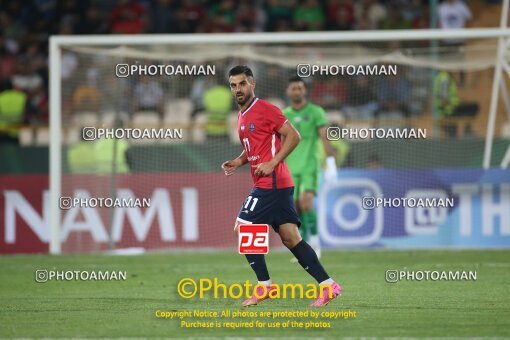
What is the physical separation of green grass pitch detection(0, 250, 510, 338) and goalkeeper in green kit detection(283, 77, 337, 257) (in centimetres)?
107

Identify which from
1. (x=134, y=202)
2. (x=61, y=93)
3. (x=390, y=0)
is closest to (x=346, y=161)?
(x=134, y=202)

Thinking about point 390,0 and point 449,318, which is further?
point 390,0

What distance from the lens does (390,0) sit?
25.1 meters

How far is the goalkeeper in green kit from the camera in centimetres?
1533

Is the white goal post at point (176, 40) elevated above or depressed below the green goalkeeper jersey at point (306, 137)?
above

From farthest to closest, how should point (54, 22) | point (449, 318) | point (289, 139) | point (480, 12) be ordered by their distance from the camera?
point (54, 22) → point (480, 12) → point (289, 139) → point (449, 318)

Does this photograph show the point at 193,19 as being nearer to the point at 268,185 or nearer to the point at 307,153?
the point at 307,153

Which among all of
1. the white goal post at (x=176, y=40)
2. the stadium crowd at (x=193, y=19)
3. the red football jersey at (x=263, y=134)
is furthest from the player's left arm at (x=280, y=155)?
the stadium crowd at (x=193, y=19)

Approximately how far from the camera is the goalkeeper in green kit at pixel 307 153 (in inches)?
603

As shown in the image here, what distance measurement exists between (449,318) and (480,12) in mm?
15297

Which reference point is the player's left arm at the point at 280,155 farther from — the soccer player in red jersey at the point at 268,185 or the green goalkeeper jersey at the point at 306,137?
the green goalkeeper jersey at the point at 306,137

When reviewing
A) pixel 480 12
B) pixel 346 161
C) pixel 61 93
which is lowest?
pixel 346 161

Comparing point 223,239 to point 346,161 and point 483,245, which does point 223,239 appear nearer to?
point 346,161

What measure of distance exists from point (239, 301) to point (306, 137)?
4.84 m
